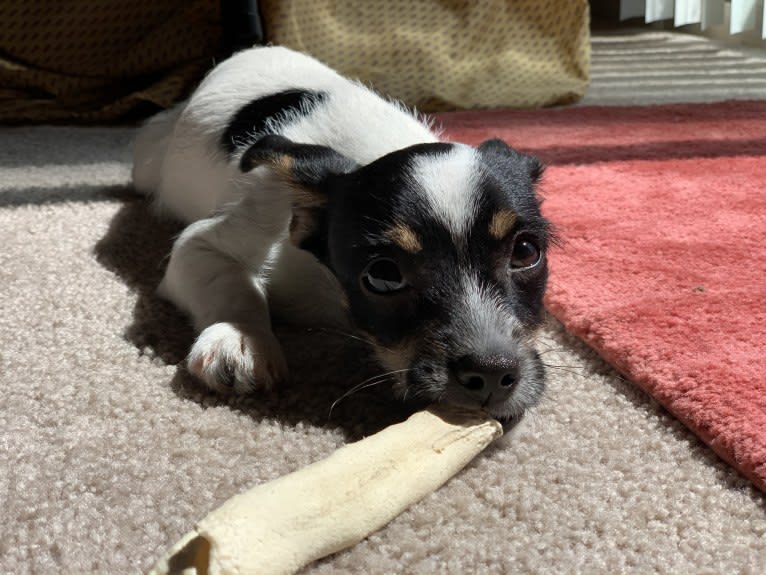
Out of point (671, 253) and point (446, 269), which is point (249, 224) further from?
point (671, 253)

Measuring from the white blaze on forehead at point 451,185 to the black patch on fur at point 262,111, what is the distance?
2.37 ft

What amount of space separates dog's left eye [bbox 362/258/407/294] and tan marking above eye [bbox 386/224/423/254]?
42mm

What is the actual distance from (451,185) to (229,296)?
617 millimetres

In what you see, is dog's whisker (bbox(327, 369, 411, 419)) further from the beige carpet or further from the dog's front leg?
the dog's front leg

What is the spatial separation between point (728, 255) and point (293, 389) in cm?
132

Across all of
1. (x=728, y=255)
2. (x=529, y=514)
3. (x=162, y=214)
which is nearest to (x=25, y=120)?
(x=162, y=214)

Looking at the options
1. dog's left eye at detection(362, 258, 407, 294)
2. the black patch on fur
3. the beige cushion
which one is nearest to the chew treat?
dog's left eye at detection(362, 258, 407, 294)

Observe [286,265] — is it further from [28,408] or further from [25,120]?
[25,120]

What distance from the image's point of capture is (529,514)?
55.4 inches

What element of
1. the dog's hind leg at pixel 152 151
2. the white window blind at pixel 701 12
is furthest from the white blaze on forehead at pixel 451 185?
the white window blind at pixel 701 12

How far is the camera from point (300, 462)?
1.54 meters

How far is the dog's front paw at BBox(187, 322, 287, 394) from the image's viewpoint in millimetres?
1764

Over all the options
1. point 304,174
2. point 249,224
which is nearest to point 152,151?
point 249,224

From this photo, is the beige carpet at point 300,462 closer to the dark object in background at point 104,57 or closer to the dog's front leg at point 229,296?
the dog's front leg at point 229,296
